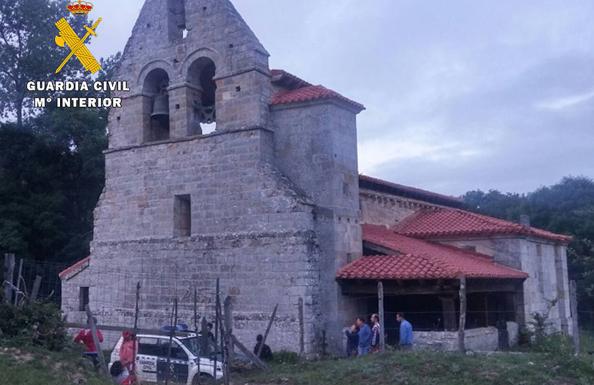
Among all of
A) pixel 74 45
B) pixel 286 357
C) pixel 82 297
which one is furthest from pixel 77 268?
pixel 74 45

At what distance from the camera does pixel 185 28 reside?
18.9 metres

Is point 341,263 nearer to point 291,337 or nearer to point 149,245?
point 291,337

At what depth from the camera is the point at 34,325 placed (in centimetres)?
1145

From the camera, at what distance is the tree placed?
33.0 meters

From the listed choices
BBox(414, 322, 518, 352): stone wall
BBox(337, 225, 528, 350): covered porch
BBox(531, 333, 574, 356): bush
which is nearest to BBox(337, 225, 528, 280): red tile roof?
BBox(337, 225, 528, 350): covered porch

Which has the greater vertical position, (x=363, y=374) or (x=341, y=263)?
(x=341, y=263)

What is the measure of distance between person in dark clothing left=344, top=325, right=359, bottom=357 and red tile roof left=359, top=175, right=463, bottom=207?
19.4 ft

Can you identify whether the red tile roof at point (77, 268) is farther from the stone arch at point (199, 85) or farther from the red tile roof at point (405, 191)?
the red tile roof at point (405, 191)

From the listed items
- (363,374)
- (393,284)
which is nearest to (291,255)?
(393,284)

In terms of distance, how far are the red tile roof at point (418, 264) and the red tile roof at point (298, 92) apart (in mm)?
4084

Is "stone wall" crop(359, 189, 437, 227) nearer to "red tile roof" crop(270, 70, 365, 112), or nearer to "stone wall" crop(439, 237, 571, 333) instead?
"stone wall" crop(439, 237, 571, 333)

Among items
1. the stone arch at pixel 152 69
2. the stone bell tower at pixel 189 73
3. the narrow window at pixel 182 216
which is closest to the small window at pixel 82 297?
the narrow window at pixel 182 216

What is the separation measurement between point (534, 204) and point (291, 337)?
3403 cm

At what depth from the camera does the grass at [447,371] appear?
11.4 m
